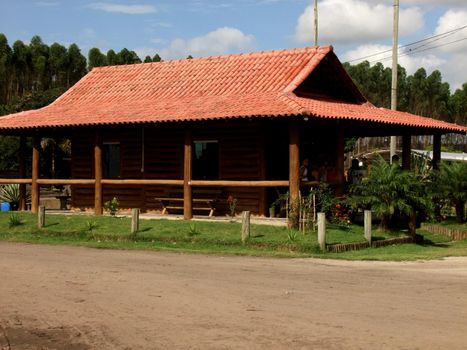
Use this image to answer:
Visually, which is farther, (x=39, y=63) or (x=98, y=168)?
(x=39, y=63)

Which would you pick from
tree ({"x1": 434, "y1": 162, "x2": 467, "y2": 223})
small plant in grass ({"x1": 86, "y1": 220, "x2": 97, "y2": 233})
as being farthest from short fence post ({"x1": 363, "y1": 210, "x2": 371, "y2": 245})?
small plant in grass ({"x1": 86, "y1": 220, "x2": 97, "y2": 233})

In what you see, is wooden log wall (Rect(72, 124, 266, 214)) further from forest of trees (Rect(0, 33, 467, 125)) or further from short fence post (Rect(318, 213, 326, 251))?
forest of trees (Rect(0, 33, 467, 125))

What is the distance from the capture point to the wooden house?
19.6 metres

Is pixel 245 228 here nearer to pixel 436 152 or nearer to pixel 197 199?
pixel 197 199

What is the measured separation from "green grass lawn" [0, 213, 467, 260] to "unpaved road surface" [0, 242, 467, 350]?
212cm

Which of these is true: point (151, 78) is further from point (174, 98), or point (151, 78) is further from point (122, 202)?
point (122, 202)

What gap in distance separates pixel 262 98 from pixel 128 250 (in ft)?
19.6

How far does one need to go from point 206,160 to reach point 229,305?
13.2 metres

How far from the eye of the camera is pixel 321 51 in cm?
2203

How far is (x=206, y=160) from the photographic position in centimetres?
2181

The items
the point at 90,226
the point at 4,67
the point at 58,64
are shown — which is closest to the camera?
the point at 90,226

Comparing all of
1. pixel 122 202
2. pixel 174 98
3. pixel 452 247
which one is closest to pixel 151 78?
pixel 174 98

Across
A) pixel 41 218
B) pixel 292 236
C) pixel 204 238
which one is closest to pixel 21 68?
pixel 41 218

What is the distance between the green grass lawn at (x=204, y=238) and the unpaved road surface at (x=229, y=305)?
212cm
